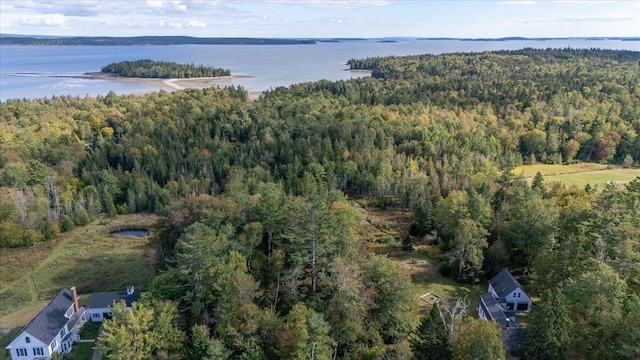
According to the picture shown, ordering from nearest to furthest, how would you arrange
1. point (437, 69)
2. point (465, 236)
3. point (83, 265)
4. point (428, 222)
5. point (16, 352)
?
1. point (16, 352)
2. point (465, 236)
3. point (83, 265)
4. point (428, 222)
5. point (437, 69)

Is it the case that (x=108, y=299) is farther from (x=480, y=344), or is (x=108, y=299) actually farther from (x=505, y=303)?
(x=505, y=303)

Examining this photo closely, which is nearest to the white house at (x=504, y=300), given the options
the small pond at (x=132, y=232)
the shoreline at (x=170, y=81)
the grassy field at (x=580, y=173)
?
the grassy field at (x=580, y=173)

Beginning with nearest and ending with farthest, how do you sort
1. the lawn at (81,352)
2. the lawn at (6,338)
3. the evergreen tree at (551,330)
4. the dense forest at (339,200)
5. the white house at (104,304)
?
the evergreen tree at (551,330) < the dense forest at (339,200) < the lawn at (81,352) < the lawn at (6,338) < the white house at (104,304)

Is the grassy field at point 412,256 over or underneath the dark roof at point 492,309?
underneath

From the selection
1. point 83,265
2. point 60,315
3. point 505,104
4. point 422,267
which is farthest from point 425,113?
point 60,315

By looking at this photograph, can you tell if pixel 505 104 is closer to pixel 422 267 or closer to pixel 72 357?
pixel 422 267

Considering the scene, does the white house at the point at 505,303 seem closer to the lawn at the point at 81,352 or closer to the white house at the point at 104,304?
the white house at the point at 104,304

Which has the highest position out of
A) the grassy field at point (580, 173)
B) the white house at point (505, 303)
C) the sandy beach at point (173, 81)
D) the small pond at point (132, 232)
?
the sandy beach at point (173, 81)
